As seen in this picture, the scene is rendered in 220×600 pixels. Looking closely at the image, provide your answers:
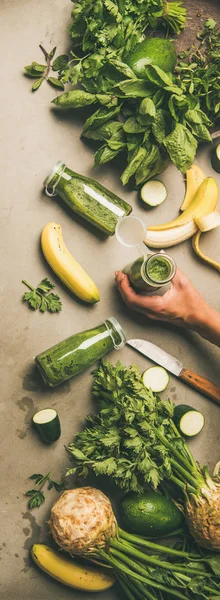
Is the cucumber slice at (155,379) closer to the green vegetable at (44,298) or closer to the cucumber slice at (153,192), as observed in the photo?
the green vegetable at (44,298)

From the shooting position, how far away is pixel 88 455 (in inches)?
113

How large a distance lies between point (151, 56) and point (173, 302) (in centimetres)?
119

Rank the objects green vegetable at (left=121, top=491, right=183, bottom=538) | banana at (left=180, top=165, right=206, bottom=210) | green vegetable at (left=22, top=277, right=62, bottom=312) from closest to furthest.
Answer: green vegetable at (left=121, top=491, right=183, bottom=538) < green vegetable at (left=22, top=277, right=62, bottom=312) < banana at (left=180, top=165, right=206, bottom=210)

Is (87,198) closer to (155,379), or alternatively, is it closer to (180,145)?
(180,145)

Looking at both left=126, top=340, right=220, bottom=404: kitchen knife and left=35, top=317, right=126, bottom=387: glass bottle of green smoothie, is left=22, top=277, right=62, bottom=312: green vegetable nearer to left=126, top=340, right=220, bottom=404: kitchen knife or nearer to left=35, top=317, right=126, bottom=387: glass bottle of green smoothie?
left=35, top=317, right=126, bottom=387: glass bottle of green smoothie

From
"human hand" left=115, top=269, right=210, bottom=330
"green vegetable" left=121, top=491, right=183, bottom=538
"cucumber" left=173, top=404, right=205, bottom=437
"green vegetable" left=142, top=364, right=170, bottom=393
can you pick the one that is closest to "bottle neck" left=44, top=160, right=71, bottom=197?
"human hand" left=115, top=269, right=210, bottom=330

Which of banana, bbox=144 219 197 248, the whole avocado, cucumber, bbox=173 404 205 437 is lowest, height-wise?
cucumber, bbox=173 404 205 437

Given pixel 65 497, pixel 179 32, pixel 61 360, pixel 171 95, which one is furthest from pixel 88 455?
pixel 179 32

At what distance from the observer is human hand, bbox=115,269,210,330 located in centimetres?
305

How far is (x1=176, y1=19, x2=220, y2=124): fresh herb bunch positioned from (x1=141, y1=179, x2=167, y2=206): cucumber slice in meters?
0.45

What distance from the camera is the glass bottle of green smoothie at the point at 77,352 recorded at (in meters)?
2.96

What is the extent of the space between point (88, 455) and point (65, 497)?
0.22 metres

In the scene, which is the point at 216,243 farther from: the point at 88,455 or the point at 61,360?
the point at 88,455

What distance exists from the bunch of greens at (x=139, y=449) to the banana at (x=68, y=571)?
0.39 meters
